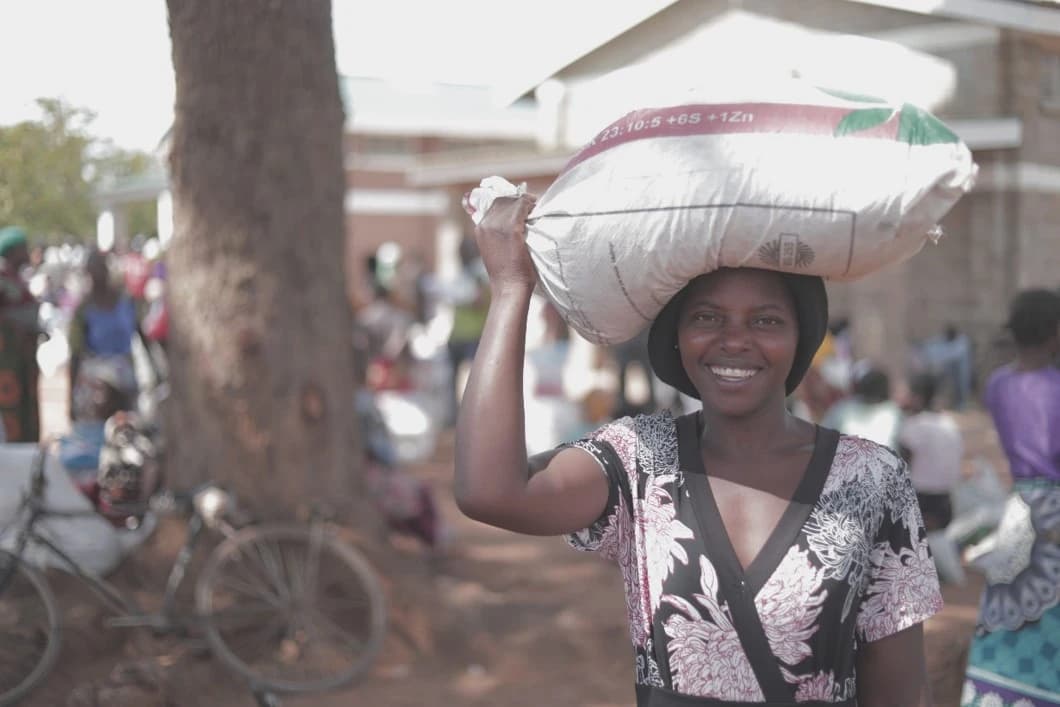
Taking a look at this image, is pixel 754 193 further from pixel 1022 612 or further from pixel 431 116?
pixel 431 116

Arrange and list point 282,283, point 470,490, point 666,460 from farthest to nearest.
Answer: point 282,283 < point 666,460 < point 470,490

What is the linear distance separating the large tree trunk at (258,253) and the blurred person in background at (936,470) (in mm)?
3209

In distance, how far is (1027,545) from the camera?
343 cm

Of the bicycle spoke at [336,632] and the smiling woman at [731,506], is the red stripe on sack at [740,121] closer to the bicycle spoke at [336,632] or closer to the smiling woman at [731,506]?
the smiling woman at [731,506]

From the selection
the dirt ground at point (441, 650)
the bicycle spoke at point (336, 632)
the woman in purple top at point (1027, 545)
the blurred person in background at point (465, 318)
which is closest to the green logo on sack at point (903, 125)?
the woman in purple top at point (1027, 545)

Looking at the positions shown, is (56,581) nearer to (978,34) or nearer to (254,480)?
(254,480)

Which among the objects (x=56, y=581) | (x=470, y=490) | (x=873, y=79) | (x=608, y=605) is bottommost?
(x=608, y=605)

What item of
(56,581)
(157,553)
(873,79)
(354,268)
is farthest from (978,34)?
(354,268)

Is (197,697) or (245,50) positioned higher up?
(245,50)

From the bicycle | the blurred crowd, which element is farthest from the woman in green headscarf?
the bicycle

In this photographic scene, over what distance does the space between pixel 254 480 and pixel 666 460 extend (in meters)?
3.41


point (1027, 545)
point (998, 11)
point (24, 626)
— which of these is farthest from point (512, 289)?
point (24, 626)

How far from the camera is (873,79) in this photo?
4.94 m

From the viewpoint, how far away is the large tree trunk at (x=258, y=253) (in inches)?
184
